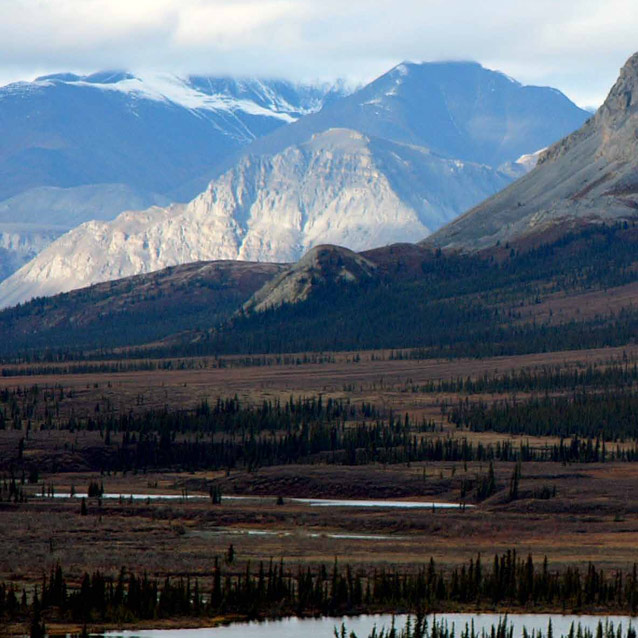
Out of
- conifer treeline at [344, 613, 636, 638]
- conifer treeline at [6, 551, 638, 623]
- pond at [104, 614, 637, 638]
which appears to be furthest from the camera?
conifer treeline at [6, 551, 638, 623]

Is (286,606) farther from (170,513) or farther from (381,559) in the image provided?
(170,513)

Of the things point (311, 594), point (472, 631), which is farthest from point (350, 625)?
point (472, 631)

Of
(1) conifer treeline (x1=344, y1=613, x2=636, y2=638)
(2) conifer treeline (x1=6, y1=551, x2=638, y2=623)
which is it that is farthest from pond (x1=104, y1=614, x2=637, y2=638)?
(2) conifer treeline (x1=6, y1=551, x2=638, y2=623)

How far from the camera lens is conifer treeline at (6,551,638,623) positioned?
8181 cm

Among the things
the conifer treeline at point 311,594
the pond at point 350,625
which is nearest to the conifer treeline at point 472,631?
the pond at point 350,625

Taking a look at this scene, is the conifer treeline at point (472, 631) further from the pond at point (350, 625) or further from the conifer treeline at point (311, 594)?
the conifer treeline at point (311, 594)

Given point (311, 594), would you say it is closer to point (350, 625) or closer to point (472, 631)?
point (350, 625)

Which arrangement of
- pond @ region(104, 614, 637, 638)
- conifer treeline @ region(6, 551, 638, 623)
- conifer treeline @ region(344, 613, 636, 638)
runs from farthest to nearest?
conifer treeline @ region(6, 551, 638, 623) → pond @ region(104, 614, 637, 638) → conifer treeline @ region(344, 613, 636, 638)

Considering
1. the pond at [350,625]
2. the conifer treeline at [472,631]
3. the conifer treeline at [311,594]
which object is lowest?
the pond at [350,625]

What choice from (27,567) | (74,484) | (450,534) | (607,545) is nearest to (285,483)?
(74,484)

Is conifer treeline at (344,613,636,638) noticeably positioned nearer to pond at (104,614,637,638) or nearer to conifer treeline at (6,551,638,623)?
pond at (104,614,637,638)

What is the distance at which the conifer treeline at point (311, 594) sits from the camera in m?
81.8

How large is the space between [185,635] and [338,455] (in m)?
96.9

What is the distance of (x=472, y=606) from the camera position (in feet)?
287
